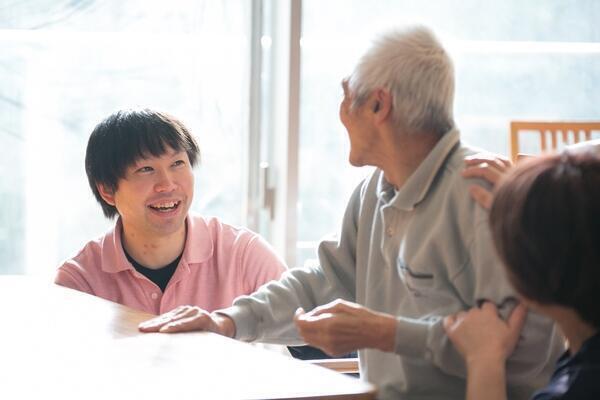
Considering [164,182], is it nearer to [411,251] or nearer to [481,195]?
[411,251]

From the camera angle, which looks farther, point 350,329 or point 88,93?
point 88,93

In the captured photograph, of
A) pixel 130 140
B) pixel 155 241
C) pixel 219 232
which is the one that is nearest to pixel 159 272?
pixel 155 241

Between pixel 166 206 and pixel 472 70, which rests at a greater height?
pixel 472 70

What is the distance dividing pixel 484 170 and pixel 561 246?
47cm

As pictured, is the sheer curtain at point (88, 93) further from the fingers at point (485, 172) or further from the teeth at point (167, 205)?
the fingers at point (485, 172)

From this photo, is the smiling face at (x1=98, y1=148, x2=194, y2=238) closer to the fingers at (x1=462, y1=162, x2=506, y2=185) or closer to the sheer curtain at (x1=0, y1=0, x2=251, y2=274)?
the sheer curtain at (x1=0, y1=0, x2=251, y2=274)

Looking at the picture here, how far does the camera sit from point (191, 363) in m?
1.74

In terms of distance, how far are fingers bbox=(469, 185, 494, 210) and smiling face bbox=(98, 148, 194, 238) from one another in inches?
42.6

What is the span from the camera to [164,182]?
2.69m

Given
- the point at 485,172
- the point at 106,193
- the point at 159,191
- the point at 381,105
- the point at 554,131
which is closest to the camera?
the point at 485,172

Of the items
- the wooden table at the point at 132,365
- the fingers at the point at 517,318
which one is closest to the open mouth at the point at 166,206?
the wooden table at the point at 132,365

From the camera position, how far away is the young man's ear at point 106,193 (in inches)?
109

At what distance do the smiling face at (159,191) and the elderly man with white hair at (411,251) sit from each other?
2.12ft

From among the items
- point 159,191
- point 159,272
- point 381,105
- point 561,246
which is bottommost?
point 159,272
